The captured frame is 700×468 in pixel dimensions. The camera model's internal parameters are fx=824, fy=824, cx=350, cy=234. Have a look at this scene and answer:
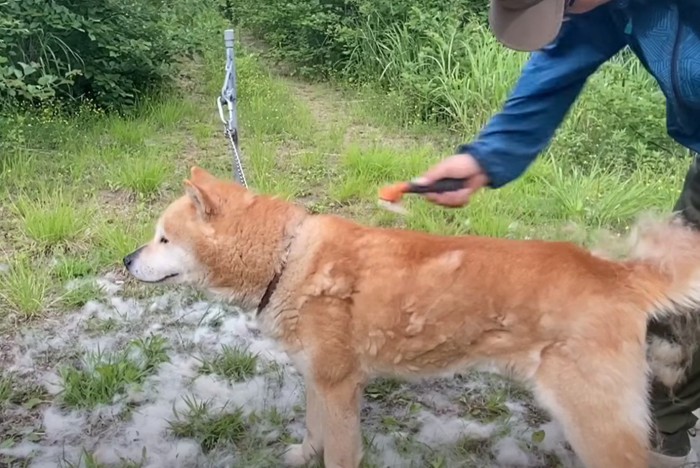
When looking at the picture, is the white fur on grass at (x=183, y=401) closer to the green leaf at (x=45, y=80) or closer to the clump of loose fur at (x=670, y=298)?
the clump of loose fur at (x=670, y=298)

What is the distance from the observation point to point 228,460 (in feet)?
10.5

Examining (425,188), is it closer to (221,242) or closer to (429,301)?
(429,301)

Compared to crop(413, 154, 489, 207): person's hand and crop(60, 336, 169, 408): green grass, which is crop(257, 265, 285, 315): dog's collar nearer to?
crop(413, 154, 489, 207): person's hand

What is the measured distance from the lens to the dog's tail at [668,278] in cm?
260

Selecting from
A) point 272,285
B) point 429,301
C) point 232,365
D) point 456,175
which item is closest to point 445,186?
point 456,175

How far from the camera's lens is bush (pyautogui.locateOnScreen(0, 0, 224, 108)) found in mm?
6199

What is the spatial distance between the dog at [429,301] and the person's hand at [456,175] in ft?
0.77

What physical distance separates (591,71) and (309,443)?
174cm

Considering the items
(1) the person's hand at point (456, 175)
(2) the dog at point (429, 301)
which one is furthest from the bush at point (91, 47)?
(1) the person's hand at point (456, 175)

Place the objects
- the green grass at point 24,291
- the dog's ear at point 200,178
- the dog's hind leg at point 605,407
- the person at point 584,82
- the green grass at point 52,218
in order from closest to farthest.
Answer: the person at point 584,82 → the dog's hind leg at point 605,407 → the dog's ear at point 200,178 → the green grass at point 24,291 → the green grass at point 52,218

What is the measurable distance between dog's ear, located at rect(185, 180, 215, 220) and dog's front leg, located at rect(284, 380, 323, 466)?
30.6 inches

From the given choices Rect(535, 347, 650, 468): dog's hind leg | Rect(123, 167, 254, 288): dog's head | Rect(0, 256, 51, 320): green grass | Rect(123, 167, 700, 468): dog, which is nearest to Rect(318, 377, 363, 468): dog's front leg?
Rect(123, 167, 700, 468): dog

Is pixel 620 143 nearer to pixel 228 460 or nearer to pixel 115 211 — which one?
pixel 115 211

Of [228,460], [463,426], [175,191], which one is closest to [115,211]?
[175,191]
